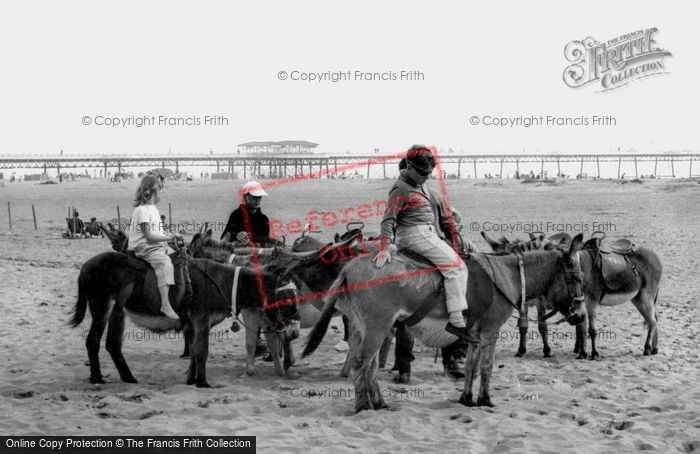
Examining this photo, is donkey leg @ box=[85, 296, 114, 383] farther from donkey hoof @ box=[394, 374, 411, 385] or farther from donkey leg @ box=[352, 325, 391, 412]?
donkey hoof @ box=[394, 374, 411, 385]

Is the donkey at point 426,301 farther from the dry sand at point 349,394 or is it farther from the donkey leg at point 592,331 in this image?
the donkey leg at point 592,331

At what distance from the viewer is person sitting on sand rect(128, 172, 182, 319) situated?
317 inches

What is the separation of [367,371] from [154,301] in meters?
2.88

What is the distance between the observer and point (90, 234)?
28.4m

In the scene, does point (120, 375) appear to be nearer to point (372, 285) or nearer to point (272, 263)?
point (272, 263)

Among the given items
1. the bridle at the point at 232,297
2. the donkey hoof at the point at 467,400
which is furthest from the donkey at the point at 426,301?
the bridle at the point at 232,297

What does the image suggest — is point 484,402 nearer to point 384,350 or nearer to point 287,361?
point 384,350

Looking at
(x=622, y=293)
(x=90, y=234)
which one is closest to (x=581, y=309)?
(x=622, y=293)

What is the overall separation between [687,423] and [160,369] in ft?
21.6

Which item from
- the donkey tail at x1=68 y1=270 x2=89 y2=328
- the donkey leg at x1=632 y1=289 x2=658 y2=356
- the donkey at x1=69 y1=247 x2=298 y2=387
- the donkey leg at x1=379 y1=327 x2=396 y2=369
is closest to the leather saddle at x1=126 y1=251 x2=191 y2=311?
the donkey at x1=69 y1=247 x2=298 y2=387

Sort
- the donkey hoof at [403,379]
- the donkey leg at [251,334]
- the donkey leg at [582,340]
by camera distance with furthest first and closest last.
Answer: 1. the donkey leg at [582,340]
2. the donkey leg at [251,334]
3. the donkey hoof at [403,379]

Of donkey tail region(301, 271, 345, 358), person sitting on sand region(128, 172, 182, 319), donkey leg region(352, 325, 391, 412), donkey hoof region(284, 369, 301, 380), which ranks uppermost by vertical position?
person sitting on sand region(128, 172, 182, 319)

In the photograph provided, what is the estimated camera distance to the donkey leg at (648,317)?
10.2 metres

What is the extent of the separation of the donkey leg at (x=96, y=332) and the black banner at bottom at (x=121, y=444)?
2130 millimetres
